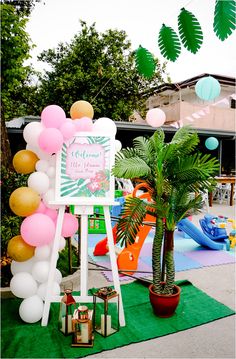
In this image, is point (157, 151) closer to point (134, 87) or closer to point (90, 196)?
point (90, 196)

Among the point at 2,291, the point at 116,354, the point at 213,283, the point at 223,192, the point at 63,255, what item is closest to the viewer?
the point at 116,354

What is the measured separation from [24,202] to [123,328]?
5.04ft

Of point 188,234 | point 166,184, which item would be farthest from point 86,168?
point 188,234

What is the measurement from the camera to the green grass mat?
104 inches

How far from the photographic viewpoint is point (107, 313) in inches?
112

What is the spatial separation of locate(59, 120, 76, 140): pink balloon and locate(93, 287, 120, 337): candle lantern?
59.4 inches

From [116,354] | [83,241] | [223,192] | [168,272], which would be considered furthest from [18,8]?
[223,192]

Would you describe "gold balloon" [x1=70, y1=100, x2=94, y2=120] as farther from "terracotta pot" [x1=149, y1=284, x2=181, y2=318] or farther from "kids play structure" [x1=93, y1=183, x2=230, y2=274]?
"terracotta pot" [x1=149, y1=284, x2=181, y2=318]

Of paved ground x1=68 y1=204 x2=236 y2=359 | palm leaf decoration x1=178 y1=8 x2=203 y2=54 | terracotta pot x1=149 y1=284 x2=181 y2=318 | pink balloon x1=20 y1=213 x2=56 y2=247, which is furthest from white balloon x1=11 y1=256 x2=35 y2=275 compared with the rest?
palm leaf decoration x1=178 y1=8 x2=203 y2=54

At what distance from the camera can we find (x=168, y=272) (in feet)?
10.5

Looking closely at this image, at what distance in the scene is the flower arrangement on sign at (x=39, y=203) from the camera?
9.45 feet

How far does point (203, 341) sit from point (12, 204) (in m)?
2.17

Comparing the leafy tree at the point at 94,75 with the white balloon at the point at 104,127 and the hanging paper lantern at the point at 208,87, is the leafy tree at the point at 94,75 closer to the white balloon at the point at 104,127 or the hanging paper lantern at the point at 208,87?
the hanging paper lantern at the point at 208,87

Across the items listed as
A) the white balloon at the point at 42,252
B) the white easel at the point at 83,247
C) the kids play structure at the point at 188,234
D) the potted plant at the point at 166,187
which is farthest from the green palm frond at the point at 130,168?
the kids play structure at the point at 188,234
